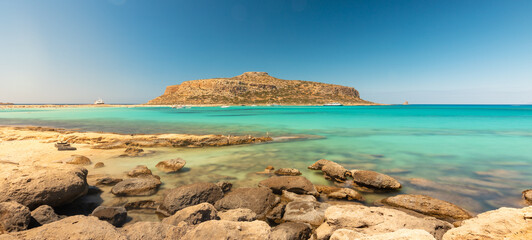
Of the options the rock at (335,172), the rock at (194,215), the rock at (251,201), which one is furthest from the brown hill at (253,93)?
the rock at (194,215)

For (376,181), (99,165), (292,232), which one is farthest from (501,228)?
(99,165)

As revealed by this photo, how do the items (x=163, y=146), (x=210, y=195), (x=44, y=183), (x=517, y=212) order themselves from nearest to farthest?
1. (x=517, y=212)
2. (x=44, y=183)
3. (x=210, y=195)
4. (x=163, y=146)

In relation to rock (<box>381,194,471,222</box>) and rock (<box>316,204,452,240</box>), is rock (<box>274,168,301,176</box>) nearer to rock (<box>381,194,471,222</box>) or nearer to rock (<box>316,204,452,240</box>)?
rock (<box>381,194,471,222</box>)

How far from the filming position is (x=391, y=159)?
12414 mm

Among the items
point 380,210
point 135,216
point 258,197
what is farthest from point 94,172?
point 380,210

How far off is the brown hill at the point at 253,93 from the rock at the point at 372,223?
113651 millimetres

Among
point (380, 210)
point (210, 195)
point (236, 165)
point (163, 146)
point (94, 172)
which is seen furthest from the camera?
point (163, 146)

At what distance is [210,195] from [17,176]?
458 centimetres

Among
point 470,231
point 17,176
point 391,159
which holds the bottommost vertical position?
point 391,159

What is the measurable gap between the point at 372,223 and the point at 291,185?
2952mm

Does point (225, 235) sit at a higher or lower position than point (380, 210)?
higher

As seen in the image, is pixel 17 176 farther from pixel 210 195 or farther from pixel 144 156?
pixel 144 156

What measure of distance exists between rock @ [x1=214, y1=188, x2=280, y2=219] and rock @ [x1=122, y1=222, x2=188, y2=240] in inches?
87.0

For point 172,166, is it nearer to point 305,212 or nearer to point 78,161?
Result: point 78,161
